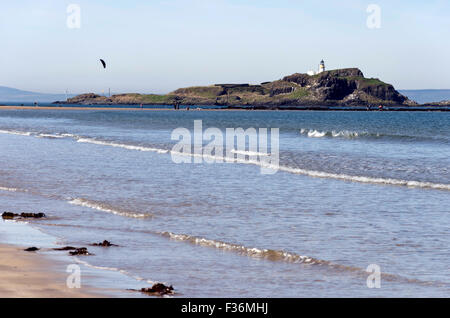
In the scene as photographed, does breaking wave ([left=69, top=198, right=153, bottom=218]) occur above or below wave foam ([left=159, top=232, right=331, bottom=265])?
above

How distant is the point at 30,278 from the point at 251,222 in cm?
694

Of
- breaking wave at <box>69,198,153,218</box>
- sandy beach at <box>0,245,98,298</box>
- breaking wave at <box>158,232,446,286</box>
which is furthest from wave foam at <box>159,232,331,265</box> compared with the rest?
sandy beach at <box>0,245,98,298</box>

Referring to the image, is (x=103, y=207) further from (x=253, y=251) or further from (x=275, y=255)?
(x=275, y=255)

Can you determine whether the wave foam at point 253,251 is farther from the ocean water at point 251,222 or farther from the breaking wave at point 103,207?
the breaking wave at point 103,207

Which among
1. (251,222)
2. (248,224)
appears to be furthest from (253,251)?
(251,222)

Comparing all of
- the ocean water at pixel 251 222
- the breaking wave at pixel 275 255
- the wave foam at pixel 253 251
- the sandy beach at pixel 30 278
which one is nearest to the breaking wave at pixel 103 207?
the ocean water at pixel 251 222

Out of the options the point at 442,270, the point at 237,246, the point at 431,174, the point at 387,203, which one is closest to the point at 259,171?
the point at 431,174

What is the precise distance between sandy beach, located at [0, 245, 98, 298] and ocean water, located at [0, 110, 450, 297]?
93 centimetres

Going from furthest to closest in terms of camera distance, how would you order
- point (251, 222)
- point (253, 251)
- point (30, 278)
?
point (251, 222) → point (253, 251) → point (30, 278)

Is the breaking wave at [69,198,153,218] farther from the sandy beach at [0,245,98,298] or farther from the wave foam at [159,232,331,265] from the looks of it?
the sandy beach at [0,245,98,298]

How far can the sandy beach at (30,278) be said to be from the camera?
9.98 m

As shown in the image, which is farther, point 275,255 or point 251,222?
point 251,222

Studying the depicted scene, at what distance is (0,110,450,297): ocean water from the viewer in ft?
37.8

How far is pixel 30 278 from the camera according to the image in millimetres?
11000
